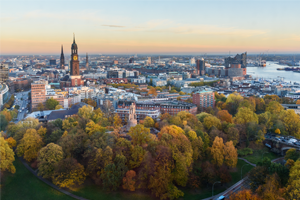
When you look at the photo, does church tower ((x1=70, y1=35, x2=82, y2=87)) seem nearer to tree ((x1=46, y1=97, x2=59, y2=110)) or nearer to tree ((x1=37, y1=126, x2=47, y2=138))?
tree ((x1=46, y1=97, x2=59, y2=110))

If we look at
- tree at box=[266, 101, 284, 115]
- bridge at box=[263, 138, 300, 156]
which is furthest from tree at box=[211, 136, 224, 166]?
tree at box=[266, 101, 284, 115]

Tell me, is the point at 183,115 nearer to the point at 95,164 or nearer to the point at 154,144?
the point at 154,144

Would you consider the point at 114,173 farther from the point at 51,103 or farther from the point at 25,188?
the point at 51,103

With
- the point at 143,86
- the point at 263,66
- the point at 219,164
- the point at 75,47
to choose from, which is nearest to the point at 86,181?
the point at 219,164

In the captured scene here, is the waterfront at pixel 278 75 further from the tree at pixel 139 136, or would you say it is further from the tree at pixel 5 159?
the tree at pixel 5 159

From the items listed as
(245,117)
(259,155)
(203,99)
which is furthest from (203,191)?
(203,99)

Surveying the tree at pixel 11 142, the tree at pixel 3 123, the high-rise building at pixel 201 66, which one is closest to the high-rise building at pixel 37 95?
the tree at pixel 3 123
